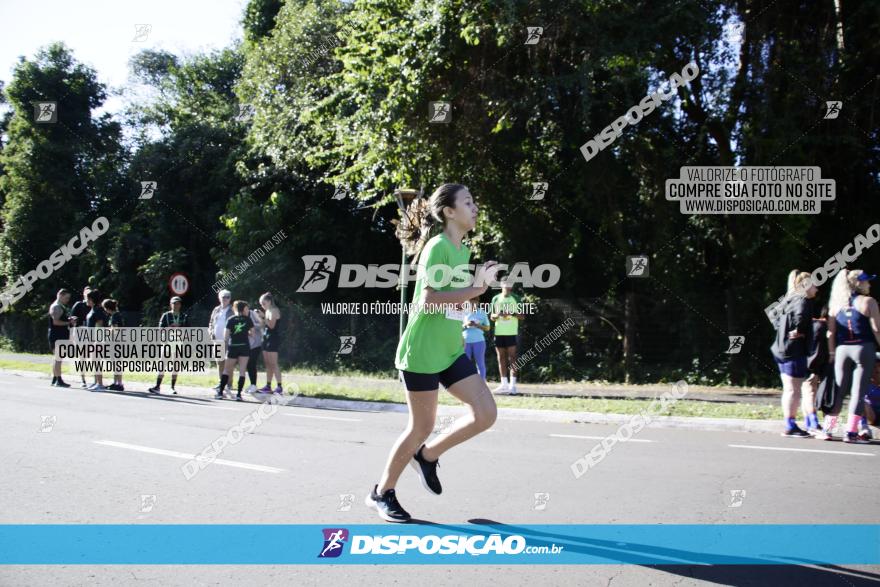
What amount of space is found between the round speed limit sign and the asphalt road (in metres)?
18.0

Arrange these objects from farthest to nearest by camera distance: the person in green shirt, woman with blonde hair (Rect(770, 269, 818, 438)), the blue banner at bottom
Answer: the person in green shirt → woman with blonde hair (Rect(770, 269, 818, 438)) → the blue banner at bottom

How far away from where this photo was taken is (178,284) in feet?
89.6

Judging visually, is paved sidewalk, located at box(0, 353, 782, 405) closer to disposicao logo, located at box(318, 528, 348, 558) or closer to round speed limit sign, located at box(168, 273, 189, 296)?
disposicao logo, located at box(318, 528, 348, 558)

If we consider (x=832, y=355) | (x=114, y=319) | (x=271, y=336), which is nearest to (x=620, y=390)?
(x=832, y=355)

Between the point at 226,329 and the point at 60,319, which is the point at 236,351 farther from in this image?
the point at 60,319

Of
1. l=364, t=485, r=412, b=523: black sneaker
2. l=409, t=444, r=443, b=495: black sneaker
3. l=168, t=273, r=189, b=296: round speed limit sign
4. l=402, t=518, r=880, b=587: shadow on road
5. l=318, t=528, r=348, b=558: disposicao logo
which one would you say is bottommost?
l=318, t=528, r=348, b=558: disposicao logo

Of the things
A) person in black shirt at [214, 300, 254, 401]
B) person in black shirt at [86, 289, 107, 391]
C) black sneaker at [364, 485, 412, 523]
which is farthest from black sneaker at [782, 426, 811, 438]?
person in black shirt at [86, 289, 107, 391]

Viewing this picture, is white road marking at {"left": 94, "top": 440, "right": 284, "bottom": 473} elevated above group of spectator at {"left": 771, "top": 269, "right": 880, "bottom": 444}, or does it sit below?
below

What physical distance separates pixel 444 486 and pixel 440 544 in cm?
159

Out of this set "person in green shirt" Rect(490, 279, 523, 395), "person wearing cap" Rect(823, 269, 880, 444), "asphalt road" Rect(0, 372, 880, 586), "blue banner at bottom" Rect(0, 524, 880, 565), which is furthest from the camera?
"person in green shirt" Rect(490, 279, 523, 395)

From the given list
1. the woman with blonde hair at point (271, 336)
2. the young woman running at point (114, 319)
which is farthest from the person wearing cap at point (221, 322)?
the young woman running at point (114, 319)

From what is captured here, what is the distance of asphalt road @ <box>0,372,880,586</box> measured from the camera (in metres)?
4.00

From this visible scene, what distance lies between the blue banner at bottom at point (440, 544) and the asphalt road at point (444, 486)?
13 centimetres

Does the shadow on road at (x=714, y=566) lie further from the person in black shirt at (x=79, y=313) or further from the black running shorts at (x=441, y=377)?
the person in black shirt at (x=79, y=313)
